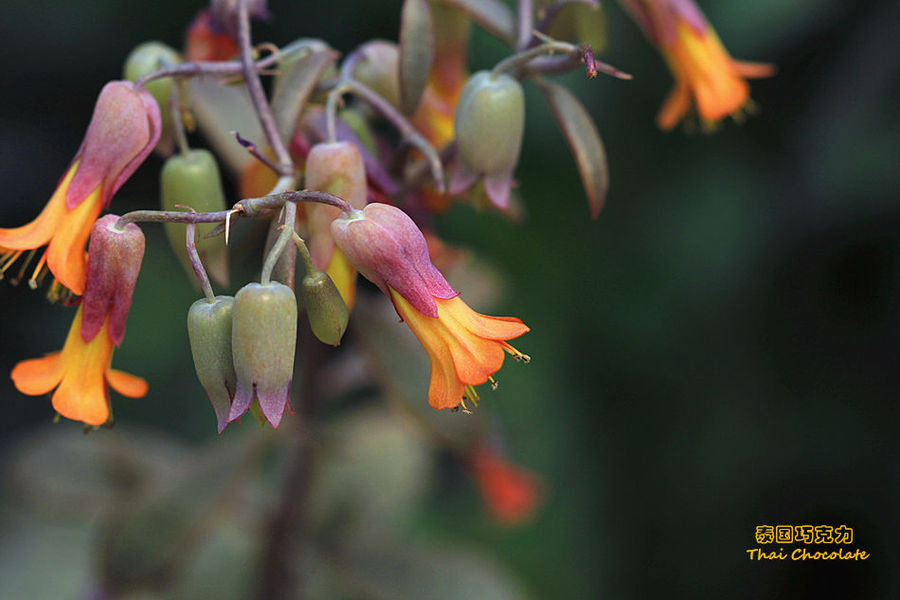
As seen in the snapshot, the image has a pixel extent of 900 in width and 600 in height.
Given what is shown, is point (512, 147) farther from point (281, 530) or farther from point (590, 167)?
point (281, 530)

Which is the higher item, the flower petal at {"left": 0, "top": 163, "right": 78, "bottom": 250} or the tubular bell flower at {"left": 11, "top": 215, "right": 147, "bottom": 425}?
the flower petal at {"left": 0, "top": 163, "right": 78, "bottom": 250}

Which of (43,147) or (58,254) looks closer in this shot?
(58,254)

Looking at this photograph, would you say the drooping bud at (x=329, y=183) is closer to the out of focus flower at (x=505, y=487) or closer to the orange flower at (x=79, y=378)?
the orange flower at (x=79, y=378)

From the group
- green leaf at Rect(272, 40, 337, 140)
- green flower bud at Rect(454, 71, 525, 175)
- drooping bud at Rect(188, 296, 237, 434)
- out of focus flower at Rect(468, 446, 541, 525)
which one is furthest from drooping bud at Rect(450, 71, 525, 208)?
out of focus flower at Rect(468, 446, 541, 525)

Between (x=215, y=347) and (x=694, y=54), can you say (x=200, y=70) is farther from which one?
(x=694, y=54)

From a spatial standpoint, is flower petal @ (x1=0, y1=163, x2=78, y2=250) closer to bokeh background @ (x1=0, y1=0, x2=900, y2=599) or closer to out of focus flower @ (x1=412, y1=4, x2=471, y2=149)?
out of focus flower @ (x1=412, y1=4, x2=471, y2=149)

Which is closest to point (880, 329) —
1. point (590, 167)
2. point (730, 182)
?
point (730, 182)

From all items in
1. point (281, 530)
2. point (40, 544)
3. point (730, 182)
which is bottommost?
point (40, 544)
